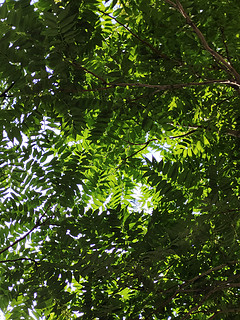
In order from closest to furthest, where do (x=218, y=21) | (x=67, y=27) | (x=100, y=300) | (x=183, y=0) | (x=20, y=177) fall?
(x=67, y=27), (x=183, y=0), (x=218, y=21), (x=100, y=300), (x=20, y=177)

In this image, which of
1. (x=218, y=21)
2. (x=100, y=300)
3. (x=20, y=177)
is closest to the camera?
(x=218, y=21)

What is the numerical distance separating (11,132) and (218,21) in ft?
4.49

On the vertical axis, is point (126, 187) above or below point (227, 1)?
below

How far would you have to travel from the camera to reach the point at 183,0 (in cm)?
191

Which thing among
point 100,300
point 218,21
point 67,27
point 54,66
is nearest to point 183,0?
point 218,21

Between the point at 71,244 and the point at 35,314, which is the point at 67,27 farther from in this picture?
the point at 35,314

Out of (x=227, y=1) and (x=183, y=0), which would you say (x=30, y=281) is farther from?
(x=227, y=1)

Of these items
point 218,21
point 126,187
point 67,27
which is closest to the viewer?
point 67,27

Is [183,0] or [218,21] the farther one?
[218,21]

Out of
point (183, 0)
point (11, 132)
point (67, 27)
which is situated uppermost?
point (183, 0)

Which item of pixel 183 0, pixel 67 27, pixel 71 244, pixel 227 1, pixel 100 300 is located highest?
pixel 227 1

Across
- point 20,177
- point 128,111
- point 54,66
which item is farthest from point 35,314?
point 54,66

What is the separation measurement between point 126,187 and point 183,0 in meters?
2.02

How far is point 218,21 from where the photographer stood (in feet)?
7.01
